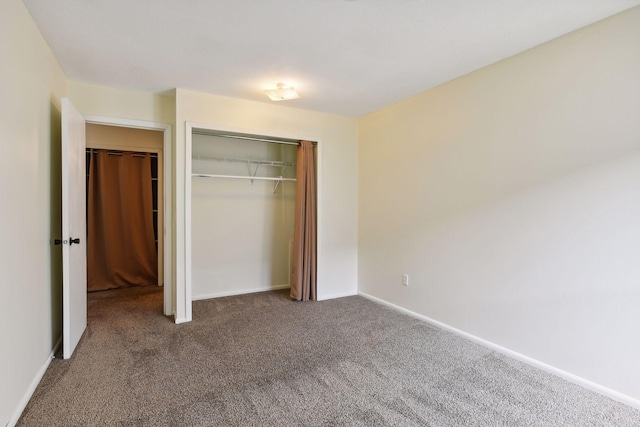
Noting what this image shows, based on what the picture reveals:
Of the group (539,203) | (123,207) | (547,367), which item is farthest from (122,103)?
(547,367)

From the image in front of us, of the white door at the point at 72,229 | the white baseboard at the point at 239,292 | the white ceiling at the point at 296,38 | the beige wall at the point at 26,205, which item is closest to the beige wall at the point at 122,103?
A: the white ceiling at the point at 296,38

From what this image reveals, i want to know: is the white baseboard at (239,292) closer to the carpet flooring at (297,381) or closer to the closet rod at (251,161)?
the carpet flooring at (297,381)

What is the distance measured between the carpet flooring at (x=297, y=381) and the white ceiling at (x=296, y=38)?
2.29 m

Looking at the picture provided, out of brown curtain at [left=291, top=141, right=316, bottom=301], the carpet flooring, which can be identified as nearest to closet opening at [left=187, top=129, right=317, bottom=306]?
brown curtain at [left=291, top=141, right=316, bottom=301]

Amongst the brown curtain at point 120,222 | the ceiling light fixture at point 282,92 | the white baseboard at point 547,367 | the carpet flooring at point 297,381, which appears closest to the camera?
the carpet flooring at point 297,381

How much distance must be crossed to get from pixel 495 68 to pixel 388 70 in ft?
2.76

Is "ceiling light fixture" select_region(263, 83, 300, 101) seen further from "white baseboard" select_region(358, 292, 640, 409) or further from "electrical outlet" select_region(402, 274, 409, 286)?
"white baseboard" select_region(358, 292, 640, 409)

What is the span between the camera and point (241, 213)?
4227 millimetres

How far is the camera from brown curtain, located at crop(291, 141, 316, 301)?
3.91 meters

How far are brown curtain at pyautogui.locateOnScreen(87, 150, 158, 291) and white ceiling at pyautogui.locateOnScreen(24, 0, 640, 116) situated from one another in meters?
1.78

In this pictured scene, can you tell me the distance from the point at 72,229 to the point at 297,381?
2.05 metres

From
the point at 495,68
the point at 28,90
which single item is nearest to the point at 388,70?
→ the point at 495,68

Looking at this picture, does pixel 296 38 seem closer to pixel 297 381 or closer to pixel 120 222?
pixel 297 381

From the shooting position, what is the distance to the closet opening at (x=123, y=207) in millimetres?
4414
